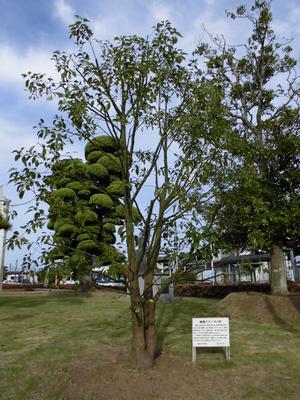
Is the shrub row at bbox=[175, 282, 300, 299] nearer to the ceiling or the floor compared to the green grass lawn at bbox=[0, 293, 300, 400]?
nearer to the ceiling

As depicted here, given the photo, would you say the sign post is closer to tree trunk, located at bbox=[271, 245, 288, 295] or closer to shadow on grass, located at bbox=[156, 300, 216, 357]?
shadow on grass, located at bbox=[156, 300, 216, 357]

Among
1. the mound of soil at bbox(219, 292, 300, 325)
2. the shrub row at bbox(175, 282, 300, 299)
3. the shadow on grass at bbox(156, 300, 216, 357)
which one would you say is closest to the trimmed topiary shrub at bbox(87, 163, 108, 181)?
the shrub row at bbox(175, 282, 300, 299)

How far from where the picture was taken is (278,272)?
14938 mm

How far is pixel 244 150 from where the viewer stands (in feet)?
23.4

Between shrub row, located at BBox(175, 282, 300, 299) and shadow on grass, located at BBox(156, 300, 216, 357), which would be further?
shrub row, located at BBox(175, 282, 300, 299)

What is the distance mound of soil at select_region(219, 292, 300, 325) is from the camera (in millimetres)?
12398

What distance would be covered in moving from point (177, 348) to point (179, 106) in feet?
15.1

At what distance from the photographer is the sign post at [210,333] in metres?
6.68

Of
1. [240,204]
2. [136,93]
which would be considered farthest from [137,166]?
[240,204]

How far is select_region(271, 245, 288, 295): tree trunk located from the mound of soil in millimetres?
923

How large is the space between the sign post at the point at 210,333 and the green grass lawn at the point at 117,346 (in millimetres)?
339

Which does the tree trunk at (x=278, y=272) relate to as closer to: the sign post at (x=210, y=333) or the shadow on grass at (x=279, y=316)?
the shadow on grass at (x=279, y=316)

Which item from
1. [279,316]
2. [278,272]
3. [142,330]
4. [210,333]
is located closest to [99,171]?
[278,272]

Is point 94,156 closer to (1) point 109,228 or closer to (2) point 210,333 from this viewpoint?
(1) point 109,228
